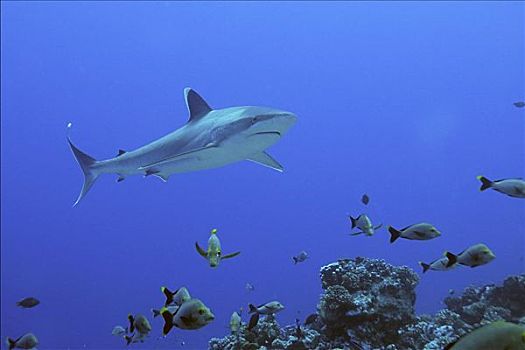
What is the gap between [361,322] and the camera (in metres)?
7.85

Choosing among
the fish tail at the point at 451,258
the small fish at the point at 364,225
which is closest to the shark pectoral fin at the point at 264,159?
the small fish at the point at 364,225

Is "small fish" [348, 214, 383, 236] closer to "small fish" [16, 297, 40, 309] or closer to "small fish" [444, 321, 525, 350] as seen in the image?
"small fish" [444, 321, 525, 350]

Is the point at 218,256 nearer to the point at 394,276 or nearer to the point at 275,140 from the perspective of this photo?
the point at 275,140

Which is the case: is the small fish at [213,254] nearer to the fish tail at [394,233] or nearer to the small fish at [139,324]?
the small fish at [139,324]

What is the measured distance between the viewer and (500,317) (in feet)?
31.2

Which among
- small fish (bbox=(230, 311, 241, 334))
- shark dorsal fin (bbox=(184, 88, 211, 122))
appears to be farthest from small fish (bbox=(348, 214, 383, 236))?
shark dorsal fin (bbox=(184, 88, 211, 122))

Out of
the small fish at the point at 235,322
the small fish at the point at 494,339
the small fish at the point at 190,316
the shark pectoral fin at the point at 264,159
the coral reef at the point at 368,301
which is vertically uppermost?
the shark pectoral fin at the point at 264,159

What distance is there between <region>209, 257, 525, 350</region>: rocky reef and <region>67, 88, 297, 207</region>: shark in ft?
8.53

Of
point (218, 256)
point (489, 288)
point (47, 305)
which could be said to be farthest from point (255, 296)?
point (218, 256)

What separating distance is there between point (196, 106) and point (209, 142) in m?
1.36

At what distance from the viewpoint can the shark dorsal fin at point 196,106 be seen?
8.30m

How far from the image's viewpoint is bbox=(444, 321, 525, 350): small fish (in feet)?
7.35

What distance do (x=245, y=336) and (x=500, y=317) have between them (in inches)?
218

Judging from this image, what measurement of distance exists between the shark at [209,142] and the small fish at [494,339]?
183 inches
